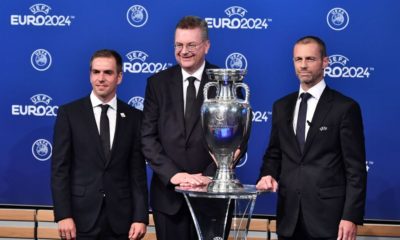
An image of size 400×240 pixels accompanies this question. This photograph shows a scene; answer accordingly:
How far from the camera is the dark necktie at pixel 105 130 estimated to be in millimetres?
4621

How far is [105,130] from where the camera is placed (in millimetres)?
4664

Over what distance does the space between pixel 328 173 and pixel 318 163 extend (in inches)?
3.2

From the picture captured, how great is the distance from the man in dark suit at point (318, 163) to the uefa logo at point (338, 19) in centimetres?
103

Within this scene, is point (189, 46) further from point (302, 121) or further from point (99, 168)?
point (99, 168)

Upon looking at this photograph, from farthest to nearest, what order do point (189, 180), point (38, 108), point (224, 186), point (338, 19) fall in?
point (38, 108)
point (338, 19)
point (189, 180)
point (224, 186)

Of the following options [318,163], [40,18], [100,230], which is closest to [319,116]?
[318,163]

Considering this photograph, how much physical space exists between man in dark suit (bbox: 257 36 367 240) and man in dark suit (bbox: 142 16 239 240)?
46 cm

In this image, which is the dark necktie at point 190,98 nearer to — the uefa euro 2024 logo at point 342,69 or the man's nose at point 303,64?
the man's nose at point 303,64

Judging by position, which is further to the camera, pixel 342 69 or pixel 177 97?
pixel 342 69

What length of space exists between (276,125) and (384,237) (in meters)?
1.46

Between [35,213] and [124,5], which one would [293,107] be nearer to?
[124,5]

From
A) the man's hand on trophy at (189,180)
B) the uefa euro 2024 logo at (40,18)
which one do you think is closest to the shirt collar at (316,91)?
the man's hand on trophy at (189,180)

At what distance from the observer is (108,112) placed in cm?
471

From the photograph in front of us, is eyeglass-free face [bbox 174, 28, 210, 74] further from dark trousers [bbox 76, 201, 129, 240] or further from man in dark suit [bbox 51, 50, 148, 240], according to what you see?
dark trousers [bbox 76, 201, 129, 240]
